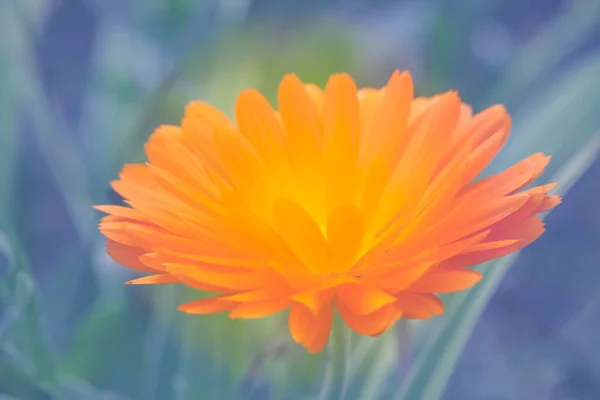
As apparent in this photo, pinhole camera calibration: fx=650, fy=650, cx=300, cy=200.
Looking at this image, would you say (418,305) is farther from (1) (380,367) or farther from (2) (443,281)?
(1) (380,367)

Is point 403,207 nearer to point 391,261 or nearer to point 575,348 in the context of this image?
point 391,261

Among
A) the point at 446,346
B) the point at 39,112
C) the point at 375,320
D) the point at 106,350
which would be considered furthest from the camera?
the point at 39,112

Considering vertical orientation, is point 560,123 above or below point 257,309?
above

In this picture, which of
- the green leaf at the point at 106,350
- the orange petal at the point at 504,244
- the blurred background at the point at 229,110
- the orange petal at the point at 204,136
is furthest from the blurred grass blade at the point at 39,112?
the orange petal at the point at 504,244

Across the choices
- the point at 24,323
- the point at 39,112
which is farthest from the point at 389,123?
the point at 39,112

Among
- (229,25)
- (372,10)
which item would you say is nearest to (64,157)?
(229,25)

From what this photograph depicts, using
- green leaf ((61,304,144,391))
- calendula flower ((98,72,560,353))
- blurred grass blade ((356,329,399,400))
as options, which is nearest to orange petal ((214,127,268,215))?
calendula flower ((98,72,560,353))

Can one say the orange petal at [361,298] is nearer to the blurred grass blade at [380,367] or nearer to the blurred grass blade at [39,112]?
the blurred grass blade at [380,367]
